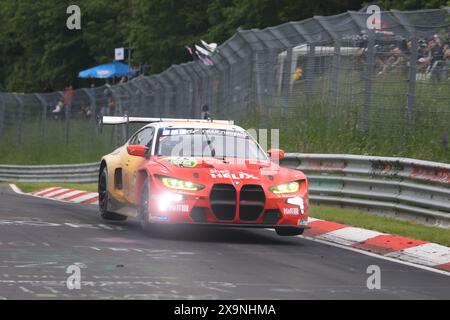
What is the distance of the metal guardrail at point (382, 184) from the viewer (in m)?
16.0

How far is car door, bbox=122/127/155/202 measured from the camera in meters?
14.9

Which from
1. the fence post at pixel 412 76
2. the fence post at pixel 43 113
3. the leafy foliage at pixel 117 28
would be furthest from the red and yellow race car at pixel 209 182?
the fence post at pixel 43 113

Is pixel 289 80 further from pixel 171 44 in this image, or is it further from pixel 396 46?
pixel 171 44

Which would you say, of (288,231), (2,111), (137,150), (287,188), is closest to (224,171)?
(287,188)

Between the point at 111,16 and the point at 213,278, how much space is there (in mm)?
54485

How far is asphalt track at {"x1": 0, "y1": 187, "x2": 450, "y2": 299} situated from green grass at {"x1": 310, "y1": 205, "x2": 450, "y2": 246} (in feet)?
3.87

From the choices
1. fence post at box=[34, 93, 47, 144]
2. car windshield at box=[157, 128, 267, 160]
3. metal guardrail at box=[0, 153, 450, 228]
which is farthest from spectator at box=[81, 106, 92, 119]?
car windshield at box=[157, 128, 267, 160]

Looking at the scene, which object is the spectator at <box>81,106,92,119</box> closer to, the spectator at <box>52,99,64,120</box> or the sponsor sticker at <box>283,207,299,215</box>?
the spectator at <box>52,99,64,120</box>

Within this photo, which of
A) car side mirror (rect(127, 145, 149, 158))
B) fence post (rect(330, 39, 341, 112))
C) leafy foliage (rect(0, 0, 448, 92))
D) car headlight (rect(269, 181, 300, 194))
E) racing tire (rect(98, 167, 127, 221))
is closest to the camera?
car headlight (rect(269, 181, 300, 194))

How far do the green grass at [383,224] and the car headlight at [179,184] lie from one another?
2674 millimetres

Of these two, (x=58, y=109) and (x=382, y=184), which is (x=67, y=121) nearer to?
(x=58, y=109)

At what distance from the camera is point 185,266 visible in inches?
433

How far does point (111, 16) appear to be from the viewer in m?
63.8

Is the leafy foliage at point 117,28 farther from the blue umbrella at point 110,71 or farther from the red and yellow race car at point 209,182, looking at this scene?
the red and yellow race car at point 209,182
